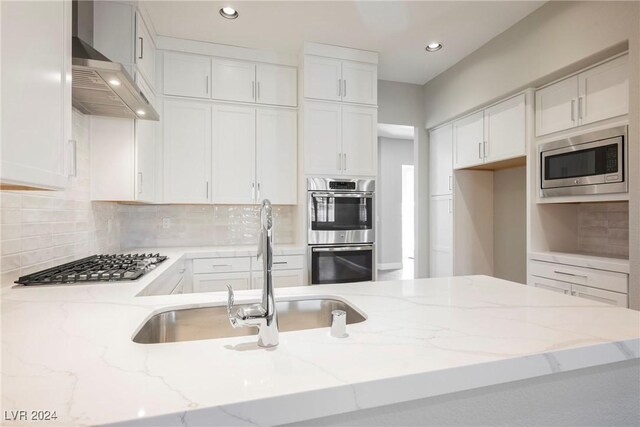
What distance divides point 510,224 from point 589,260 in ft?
4.43

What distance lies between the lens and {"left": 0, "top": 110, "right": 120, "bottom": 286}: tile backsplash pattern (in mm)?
1490

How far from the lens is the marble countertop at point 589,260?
206 centimetres

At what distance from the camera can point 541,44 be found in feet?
8.30

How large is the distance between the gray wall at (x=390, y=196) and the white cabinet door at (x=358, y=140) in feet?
10.5

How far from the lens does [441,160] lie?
12.6 feet

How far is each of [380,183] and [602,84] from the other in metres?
4.30

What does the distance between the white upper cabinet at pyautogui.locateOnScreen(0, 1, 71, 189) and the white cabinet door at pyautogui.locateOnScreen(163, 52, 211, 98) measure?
5.68 feet

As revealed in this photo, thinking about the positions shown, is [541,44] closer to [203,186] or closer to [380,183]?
[203,186]

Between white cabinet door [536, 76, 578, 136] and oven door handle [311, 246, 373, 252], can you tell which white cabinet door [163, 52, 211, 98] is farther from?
white cabinet door [536, 76, 578, 136]

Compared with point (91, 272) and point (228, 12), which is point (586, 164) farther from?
point (91, 272)

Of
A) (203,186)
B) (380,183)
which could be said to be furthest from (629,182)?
(380,183)

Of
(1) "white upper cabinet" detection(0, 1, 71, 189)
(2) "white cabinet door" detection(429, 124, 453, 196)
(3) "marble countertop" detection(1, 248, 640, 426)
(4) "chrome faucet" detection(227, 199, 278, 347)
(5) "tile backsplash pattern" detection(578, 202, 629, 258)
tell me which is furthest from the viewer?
(2) "white cabinet door" detection(429, 124, 453, 196)

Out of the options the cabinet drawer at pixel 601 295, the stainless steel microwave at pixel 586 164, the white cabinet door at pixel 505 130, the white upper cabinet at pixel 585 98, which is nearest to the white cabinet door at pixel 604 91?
the white upper cabinet at pixel 585 98

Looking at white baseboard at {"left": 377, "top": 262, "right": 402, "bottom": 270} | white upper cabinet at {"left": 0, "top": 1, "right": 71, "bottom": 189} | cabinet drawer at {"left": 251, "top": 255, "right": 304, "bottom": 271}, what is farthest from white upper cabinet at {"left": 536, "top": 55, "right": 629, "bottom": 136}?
white baseboard at {"left": 377, "top": 262, "right": 402, "bottom": 270}
